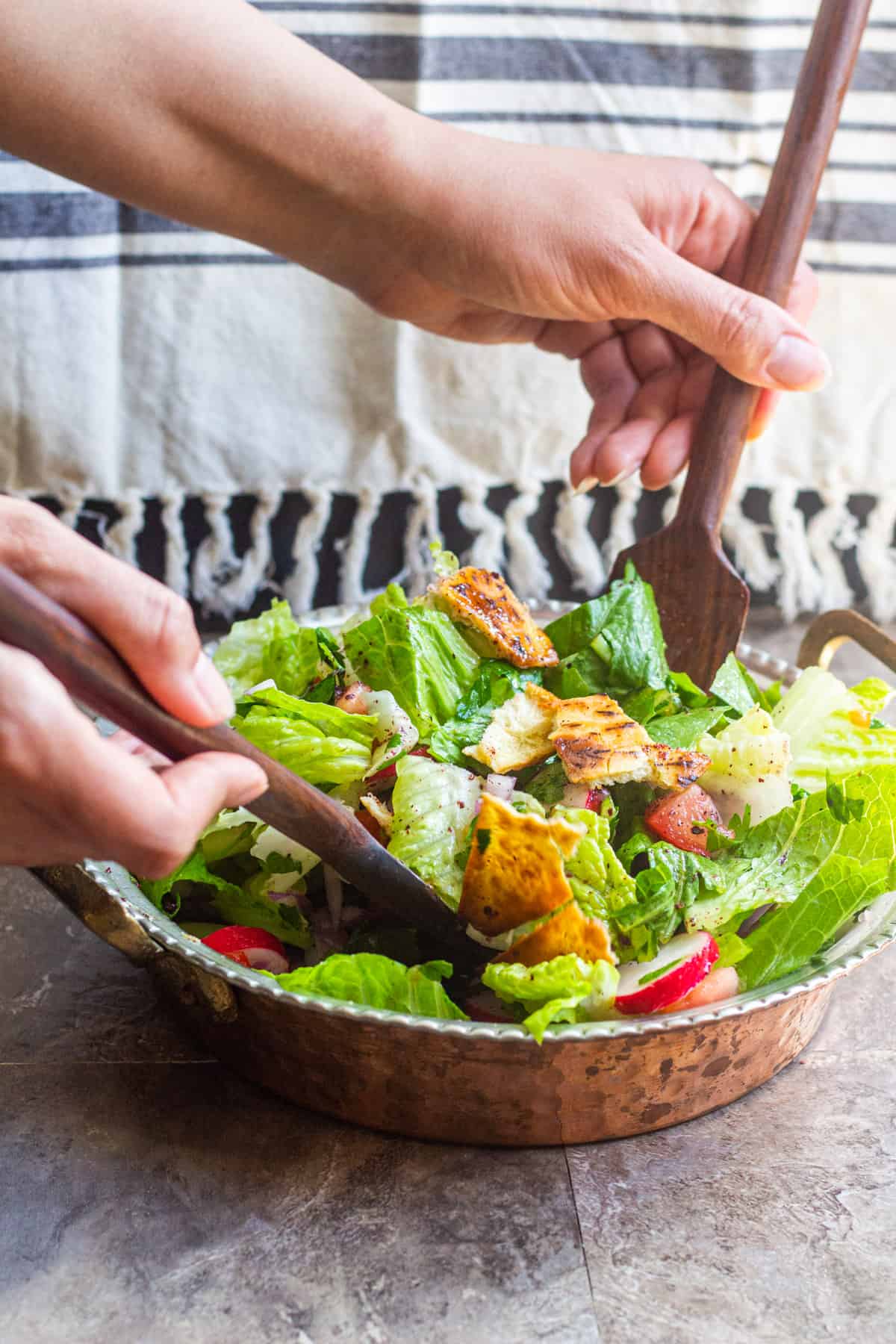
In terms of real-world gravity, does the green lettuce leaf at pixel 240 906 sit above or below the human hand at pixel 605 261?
below

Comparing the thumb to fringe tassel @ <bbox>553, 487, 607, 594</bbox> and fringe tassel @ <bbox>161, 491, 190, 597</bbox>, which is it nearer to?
fringe tassel @ <bbox>553, 487, 607, 594</bbox>

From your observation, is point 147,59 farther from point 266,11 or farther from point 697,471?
point 697,471

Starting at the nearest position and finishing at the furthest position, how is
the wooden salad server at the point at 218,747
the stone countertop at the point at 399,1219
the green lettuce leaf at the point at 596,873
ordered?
the wooden salad server at the point at 218,747 < the stone countertop at the point at 399,1219 < the green lettuce leaf at the point at 596,873

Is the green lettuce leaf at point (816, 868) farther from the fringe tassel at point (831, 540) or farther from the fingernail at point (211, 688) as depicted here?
the fringe tassel at point (831, 540)

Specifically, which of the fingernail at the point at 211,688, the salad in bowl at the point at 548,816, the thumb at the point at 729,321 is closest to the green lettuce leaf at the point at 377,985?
the salad in bowl at the point at 548,816

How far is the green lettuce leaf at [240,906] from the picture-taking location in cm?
92

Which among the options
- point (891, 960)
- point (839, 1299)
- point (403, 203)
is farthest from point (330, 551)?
point (839, 1299)

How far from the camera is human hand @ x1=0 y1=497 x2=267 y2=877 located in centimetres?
61

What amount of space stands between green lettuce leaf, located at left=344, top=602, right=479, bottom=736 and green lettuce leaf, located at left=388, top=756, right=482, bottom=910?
68mm

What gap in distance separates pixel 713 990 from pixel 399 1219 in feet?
0.81

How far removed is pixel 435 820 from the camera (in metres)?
0.91

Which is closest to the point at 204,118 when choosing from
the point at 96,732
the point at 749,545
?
the point at 96,732

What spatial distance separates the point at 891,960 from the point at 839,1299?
419 millimetres

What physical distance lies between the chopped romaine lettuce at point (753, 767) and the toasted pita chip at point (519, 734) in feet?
0.41
